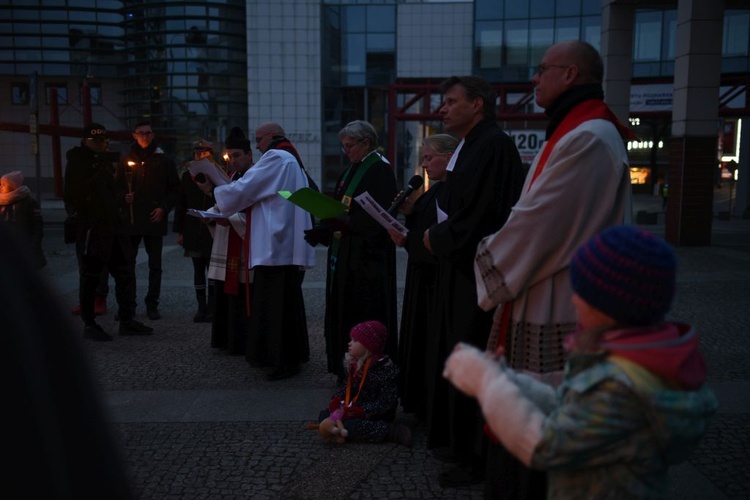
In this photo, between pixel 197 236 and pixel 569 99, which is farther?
pixel 197 236

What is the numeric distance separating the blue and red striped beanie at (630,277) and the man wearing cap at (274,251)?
3748mm

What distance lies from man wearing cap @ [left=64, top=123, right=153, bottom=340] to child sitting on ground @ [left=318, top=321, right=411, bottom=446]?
3291mm

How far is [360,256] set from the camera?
4875mm

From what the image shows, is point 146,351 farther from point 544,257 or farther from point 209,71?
point 209,71

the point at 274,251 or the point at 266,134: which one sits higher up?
the point at 266,134

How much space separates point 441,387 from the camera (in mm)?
3654

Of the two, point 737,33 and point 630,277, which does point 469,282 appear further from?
point 737,33

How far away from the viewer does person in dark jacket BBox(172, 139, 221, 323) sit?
7.31 metres

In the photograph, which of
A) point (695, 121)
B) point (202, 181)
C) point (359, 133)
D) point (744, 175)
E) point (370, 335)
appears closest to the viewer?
point (370, 335)

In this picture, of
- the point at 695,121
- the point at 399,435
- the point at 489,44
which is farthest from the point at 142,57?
the point at 399,435

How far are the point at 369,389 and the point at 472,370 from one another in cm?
257

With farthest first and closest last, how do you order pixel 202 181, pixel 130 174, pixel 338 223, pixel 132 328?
pixel 130 174
pixel 132 328
pixel 202 181
pixel 338 223

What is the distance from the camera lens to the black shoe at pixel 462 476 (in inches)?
135

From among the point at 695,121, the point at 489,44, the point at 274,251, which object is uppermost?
the point at 489,44
